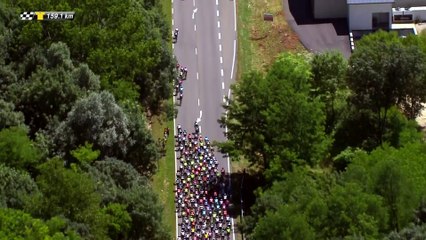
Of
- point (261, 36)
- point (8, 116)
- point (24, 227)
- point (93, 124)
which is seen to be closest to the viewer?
point (24, 227)

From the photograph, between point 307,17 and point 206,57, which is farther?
point 307,17

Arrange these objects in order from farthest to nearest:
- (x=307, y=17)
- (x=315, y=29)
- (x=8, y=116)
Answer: (x=307, y=17), (x=315, y=29), (x=8, y=116)

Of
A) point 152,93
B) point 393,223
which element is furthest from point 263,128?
point 393,223

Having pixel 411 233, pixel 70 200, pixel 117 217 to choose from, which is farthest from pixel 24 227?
pixel 411 233

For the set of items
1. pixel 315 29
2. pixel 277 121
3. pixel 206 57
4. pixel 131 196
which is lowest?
pixel 131 196

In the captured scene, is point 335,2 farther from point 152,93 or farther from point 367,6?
point 152,93

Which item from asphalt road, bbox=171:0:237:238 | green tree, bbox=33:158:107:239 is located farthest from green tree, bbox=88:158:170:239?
asphalt road, bbox=171:0:237:238

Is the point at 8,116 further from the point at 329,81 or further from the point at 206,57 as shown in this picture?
the point at 206,57
